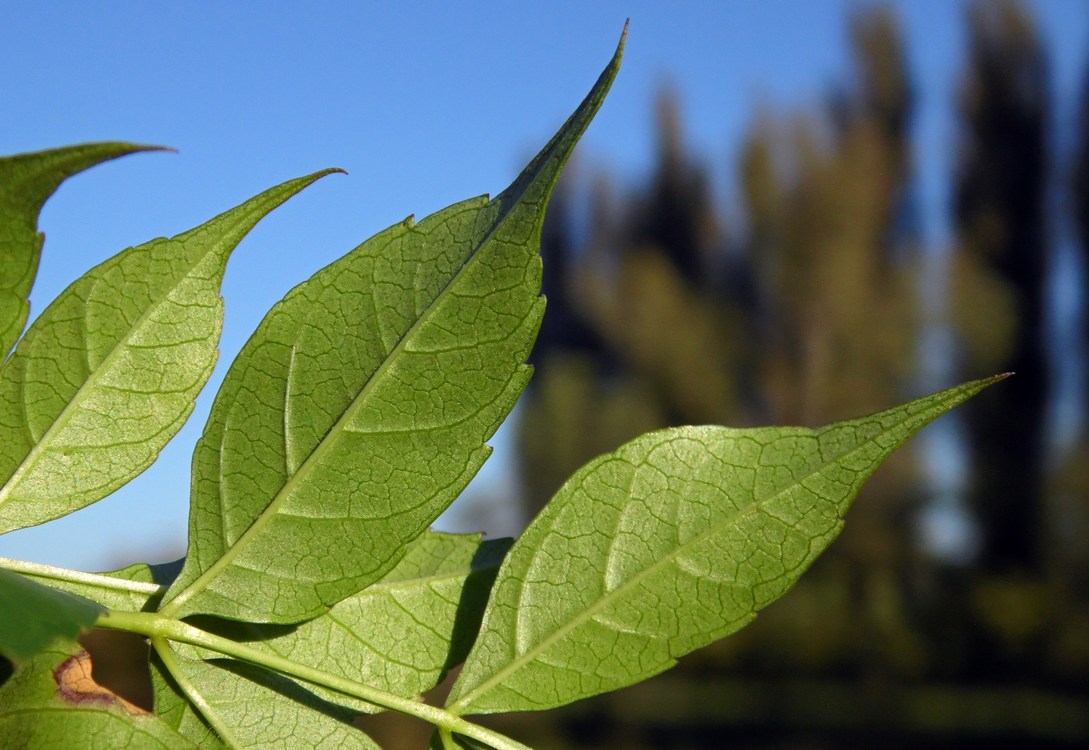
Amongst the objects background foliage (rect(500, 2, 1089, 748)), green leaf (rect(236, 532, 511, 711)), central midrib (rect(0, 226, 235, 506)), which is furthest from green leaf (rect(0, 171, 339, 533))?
background foliage (rect(500, 2, 1089, 748))

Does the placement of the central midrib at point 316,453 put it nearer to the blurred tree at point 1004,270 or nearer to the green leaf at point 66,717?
the green leaf at point 66,717

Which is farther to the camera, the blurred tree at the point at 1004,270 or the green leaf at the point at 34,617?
the blurred tree at the point at 1004,270

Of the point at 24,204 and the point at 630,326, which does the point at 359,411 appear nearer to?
the point at 24,204

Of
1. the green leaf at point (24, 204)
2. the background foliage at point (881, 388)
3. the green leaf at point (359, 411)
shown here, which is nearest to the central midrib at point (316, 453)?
the green leaf at point (359, 411)

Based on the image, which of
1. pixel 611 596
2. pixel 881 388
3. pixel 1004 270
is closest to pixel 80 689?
pixel 611 596

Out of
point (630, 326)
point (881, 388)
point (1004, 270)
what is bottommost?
point (881, 388)

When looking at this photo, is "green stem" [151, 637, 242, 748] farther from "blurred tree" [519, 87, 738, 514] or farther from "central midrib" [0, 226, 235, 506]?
"blurred tree" [519, 87, 738, 514]
